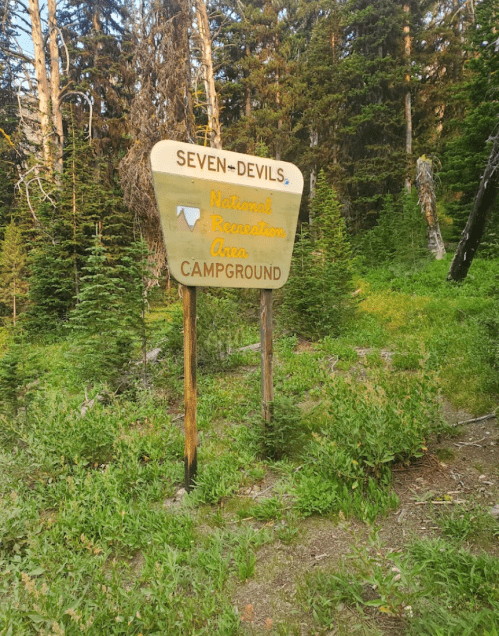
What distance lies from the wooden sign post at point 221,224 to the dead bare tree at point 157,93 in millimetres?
10370

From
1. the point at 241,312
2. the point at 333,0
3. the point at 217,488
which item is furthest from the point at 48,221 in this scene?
the point at 333,0

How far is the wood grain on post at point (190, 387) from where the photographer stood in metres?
3.80

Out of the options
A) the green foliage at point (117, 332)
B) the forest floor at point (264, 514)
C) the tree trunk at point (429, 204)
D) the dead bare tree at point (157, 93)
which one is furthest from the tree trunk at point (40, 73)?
the tree trunk at point (429, 204)

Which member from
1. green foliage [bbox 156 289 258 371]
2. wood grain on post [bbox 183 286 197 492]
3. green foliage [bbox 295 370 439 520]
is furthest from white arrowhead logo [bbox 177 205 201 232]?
green foliage [bbox 156 289 258 371]

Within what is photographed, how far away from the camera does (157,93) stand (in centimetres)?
1347

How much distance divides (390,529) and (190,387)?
2.07 metres

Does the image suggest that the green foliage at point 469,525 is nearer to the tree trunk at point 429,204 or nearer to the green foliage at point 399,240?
the green foliage at point 399,240

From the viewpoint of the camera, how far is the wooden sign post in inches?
140

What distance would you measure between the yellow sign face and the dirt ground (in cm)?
217

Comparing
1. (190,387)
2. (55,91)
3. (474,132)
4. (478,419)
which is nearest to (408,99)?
(474,132)

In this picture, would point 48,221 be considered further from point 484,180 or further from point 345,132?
point 345,132

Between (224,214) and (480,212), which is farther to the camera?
(480,212)

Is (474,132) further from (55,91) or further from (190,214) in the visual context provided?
(55,91)

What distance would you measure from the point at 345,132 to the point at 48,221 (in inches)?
617
